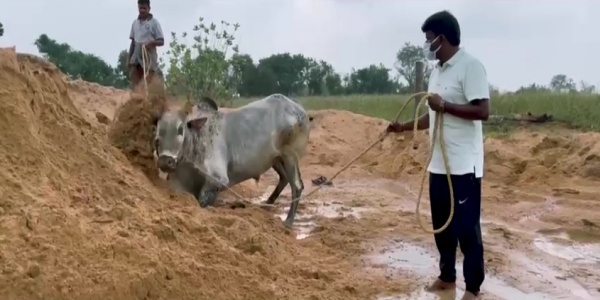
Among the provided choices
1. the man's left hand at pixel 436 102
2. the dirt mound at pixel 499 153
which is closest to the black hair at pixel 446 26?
the man's left hand at pixel 436 102

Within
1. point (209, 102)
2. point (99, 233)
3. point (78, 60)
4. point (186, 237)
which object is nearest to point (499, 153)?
point (209, 102)

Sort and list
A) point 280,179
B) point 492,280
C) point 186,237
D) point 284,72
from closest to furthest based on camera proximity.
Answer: point 186,237, point 492,280, point 280,179, point 284,72

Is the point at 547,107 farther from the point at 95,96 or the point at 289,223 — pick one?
the point at 289,223

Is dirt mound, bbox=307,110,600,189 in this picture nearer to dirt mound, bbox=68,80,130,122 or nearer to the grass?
the grass

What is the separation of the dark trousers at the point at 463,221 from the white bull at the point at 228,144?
2.64 meters

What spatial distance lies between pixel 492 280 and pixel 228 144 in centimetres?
342

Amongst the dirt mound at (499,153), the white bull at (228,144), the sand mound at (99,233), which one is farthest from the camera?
the dirt mound at (499,153)

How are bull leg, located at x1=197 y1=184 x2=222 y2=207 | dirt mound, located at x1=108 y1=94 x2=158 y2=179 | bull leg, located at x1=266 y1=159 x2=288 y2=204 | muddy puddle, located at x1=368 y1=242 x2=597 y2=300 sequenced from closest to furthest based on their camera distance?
muddy puddle, located at x1=368 y1=242 x2=597 y2=300 < dirt mound, located at x1=108 y1=94 x2=158 y2=179 < bull leg, located at x1=197 y1=184 x2=222 y2=207 < bull leg, located at x1=266 y1=159 x2=288 y2=204

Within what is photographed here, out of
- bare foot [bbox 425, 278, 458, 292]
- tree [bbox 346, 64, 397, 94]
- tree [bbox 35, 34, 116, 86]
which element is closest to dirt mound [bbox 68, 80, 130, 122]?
bare foot [bbox 425, 278, 458, 292]

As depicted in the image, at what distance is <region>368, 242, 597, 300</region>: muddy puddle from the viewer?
6.42 m

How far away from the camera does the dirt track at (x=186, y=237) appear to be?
15.8ft

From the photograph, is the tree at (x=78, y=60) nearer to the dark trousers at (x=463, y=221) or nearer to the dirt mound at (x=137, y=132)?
the dirt mound at (x=137, y=132)

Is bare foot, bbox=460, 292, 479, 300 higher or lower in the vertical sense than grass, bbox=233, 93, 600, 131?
lower

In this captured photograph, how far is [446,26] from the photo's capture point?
19.6 ft
